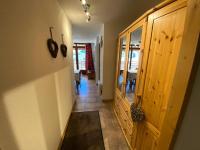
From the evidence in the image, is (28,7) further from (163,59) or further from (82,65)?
(82,65)

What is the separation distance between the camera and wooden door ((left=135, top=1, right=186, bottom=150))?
86cm

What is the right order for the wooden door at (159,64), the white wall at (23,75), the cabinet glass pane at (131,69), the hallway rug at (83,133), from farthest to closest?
the hallway rug at (83,133) → the cabinet glass pane at (131,69) → the wooden door at (159,64) → the white wall at (23,75)

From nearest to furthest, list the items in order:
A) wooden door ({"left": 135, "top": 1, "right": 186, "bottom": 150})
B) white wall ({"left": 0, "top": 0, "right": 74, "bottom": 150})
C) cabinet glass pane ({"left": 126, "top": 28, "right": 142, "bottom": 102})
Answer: white wall ({"left": 0, "top": 0, "right": 74, "bottom": 150}) → wooden door ({"left": 135, "top": 1, "right": 186, "bottom": 150}) → cabinet glass pane ({"left": 126, "top": 28, "right": 142, "bottom": 102})

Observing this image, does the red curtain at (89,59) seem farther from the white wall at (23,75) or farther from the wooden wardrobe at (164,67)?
the white wall at (23,75)

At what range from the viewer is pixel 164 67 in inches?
38.9

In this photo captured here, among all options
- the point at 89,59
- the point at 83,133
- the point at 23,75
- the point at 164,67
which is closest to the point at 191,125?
the point at 164,67

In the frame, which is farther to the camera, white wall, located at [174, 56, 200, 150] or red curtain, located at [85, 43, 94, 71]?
red curtain, located at [85, 43, 94, 71]

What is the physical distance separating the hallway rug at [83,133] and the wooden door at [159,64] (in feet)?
3.05

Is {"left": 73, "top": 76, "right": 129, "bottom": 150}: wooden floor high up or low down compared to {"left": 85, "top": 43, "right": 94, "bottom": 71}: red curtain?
down

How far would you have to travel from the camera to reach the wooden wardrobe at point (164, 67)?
1.72 feet

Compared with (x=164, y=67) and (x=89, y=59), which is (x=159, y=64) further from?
(x=89, y=59)

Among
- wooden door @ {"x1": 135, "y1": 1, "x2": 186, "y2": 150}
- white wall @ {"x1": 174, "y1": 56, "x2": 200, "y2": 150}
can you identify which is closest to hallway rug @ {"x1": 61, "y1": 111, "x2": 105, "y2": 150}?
wooden door @ {"x1": 135, "y1": 1, "x2": 186, "y2": 150}

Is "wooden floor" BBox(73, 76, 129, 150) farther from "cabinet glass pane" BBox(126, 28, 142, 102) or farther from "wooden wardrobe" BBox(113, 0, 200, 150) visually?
"cabinet glass pane" BBox(126, 28, 142, 102)

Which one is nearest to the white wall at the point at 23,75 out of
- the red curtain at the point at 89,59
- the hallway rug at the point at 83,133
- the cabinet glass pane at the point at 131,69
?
the hallway rug at the point at 83,133
